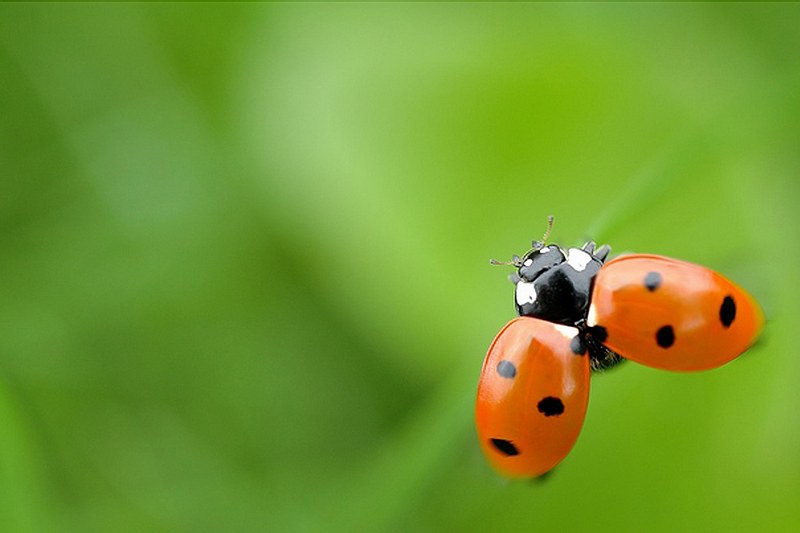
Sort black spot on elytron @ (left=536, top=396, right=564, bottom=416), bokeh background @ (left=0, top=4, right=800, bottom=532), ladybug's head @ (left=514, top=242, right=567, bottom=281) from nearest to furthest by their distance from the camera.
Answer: black spot on elytron @ (left=536, top=396, right=564, bottom=416), ladybug's head @ (left=514, top=242, right=567, bottom=281), bokeh background @ (left=0, top=4, right=800, bottom=532)

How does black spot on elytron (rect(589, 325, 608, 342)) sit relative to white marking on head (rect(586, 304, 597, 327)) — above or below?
below

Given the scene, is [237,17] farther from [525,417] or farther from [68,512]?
[525,417]

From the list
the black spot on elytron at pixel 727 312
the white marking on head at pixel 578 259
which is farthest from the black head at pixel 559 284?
the black spot on elytron at pixel 727 312

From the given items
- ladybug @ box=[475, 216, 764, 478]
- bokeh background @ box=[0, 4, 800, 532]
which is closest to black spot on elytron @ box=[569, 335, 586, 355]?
ladybug @ box=[475, 216, 764, 478]

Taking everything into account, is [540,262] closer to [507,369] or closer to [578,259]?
[578,259]

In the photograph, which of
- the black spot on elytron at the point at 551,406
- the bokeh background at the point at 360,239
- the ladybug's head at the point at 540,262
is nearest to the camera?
the black spot on elytron at the point at 551,406

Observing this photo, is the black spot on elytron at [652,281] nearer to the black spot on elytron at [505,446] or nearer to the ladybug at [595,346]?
the ladybug at [595,346]

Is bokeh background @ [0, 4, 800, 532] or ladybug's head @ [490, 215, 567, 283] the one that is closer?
ladybug's head @ [490, 215, 567, 283]

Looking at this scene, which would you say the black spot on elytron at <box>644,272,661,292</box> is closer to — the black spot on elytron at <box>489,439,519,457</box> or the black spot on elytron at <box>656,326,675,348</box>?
the black spot on elytron at <box>656,326,675,348</box>
